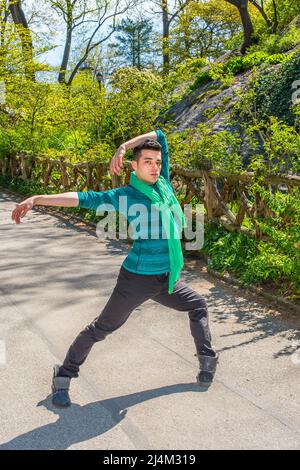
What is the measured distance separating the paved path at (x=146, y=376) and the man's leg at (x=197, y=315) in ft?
0.52

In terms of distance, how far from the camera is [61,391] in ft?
13.0

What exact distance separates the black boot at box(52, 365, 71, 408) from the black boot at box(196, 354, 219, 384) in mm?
955

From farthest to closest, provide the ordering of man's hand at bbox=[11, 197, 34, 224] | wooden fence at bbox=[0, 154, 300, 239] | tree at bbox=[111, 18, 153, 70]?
tree at bbox=[111, 18, 153, 70], wooden fence at bbox=[0, 154, 300, 239], man's hand at bbox=[11, 197, 34, 224]

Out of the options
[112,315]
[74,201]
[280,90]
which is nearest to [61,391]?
[112,315]

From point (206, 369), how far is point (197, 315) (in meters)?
0.40

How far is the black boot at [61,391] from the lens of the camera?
3.91 meters

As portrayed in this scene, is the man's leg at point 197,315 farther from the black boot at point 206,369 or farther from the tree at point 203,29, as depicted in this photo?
the tree at point 203,29

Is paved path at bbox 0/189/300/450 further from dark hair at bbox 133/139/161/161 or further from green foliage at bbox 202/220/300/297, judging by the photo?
dark hair at bbox 133/139/161/161

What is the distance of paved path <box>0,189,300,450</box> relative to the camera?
3.51 m

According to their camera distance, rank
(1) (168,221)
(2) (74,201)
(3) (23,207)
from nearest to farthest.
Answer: (3) (23,207)
(2) (74,201)
(1) (168,221)

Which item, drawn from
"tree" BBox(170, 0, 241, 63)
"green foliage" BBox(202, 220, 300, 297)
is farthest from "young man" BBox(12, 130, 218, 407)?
"tree" BBox(170, 0, 241, 63)

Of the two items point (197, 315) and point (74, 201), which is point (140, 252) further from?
point (197, 315)

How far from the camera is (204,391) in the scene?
13.6ft

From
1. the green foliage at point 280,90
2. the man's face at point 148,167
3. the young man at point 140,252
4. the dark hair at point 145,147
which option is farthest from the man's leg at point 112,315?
the green foliage at point 280,90
